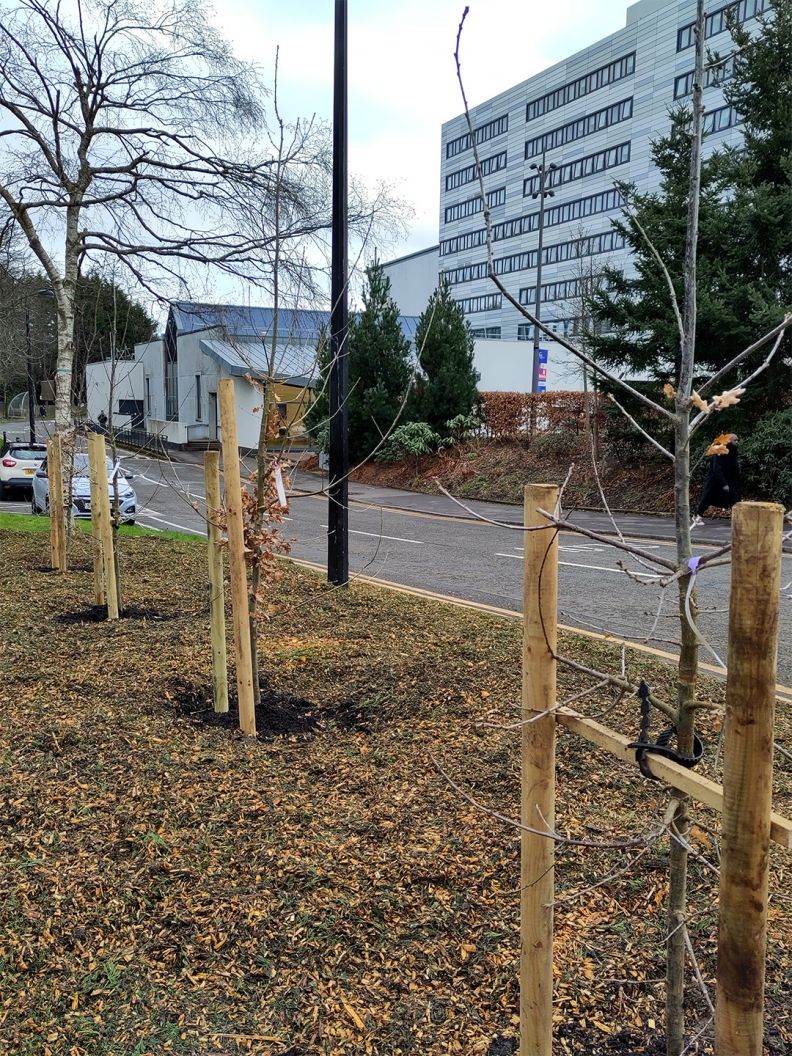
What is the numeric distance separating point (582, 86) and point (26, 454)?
153 ft

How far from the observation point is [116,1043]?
240 centimetres

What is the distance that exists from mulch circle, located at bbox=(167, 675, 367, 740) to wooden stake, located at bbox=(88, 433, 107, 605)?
228 centimetres

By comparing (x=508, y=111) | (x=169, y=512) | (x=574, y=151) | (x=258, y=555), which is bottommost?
(x=169, y=512)

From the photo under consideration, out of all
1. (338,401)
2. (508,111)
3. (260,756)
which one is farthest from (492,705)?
(508,111)

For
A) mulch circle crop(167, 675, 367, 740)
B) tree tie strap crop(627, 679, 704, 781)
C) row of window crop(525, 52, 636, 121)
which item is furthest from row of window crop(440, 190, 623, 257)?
tree tie strap crop(627, 679, 704, 781)

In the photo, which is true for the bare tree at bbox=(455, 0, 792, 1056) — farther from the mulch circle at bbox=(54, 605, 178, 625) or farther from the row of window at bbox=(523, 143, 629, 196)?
the row of window at bbox=(523, 143, 629, 196)

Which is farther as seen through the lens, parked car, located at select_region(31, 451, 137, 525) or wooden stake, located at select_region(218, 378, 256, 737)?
parked car, located at select_region(31, 451, 137, 525)

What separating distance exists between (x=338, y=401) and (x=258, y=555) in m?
3.19

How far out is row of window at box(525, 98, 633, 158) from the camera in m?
50.8

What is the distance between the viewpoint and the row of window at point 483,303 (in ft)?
212

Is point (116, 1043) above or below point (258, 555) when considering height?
below

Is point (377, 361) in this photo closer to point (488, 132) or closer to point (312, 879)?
point (312, 879)

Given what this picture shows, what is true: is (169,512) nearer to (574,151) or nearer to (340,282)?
(340,282)

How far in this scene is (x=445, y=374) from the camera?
2650cm
